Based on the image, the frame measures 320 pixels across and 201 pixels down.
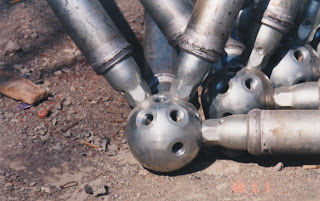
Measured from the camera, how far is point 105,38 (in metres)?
5.39

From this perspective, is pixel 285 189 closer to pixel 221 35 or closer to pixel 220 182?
pixel 220 182

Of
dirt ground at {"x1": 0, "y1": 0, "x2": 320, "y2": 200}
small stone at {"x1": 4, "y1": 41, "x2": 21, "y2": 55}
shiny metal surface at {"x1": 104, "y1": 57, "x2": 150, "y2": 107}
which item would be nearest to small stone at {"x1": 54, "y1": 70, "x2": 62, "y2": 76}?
dirt ground at {"x1": 0, "y1": 0, "x2": 320, "y2": 200}

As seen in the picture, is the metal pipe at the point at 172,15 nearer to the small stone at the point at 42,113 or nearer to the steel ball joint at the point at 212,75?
the steel ball joint at the point at 212,75

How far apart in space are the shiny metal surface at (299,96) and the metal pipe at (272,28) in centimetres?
39

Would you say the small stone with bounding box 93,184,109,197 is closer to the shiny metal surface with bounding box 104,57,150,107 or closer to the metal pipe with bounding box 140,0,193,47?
the shiny metal surface with bounding box 104,57,150,107

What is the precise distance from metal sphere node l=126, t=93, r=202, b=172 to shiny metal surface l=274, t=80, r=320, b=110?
3.00 ft

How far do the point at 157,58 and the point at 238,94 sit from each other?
4.02 feet

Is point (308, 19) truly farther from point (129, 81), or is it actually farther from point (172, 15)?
point (129, 81)

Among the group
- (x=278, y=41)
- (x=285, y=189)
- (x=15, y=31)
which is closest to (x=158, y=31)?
(x=278, y=41)

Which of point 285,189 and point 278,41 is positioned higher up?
point 278,41

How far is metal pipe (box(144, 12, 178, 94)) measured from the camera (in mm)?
5680

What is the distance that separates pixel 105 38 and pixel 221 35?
114cm

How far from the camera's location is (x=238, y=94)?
16.7 ft
